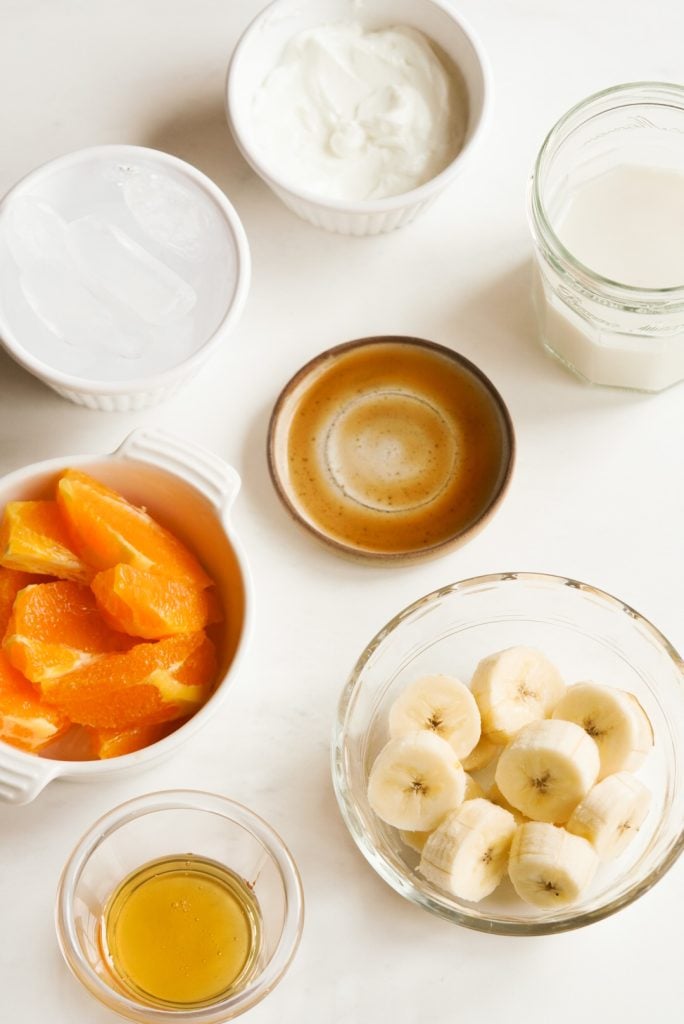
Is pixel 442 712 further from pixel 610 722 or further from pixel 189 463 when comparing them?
pixel 189 463

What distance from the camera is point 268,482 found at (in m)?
1.81

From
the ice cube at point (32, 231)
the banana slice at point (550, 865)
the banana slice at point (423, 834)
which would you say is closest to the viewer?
the banana slice at point (550, 865)

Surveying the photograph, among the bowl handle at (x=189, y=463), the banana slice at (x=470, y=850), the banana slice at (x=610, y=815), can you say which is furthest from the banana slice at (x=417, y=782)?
the bowl handle at (x=189, y=463)

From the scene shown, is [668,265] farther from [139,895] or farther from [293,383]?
[139,895]

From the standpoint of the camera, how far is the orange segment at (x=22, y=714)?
157cm

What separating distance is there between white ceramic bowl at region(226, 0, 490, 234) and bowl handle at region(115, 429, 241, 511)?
0.35 meters

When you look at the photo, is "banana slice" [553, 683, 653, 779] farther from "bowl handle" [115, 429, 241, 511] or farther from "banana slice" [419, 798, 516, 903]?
"bowl handle" [115, 429, 241, 511]

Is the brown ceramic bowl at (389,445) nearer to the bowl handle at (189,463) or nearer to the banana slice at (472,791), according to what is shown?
the bowl handle at (189,463)

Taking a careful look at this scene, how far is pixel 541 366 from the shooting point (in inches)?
72.2

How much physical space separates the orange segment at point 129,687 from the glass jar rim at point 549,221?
0.62m

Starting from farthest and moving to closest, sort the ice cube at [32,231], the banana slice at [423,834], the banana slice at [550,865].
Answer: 1. the ice cube at [32,231]
2. the banana slice at [423,834]
3. the banana slice at [550,865]

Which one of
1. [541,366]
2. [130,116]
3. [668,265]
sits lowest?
[541,366]

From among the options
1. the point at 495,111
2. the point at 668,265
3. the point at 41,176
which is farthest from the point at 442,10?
the point at 41,176

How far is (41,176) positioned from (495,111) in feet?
2.04
